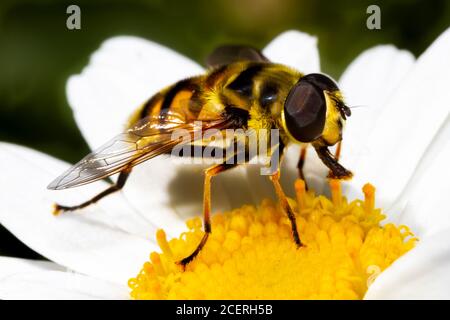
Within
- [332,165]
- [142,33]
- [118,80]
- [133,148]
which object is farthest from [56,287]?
[142,33]

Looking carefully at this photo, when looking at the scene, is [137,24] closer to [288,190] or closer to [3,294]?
[288,190]

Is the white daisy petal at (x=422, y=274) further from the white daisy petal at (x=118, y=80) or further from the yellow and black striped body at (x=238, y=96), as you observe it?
the white daisy petal at (x=118, y=80)

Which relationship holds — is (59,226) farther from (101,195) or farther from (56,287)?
(56,287)

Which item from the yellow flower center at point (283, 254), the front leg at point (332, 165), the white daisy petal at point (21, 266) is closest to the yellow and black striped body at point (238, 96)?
the front leg at point (332, 165)

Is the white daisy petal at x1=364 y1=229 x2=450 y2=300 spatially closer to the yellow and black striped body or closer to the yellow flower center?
the yellow flower center

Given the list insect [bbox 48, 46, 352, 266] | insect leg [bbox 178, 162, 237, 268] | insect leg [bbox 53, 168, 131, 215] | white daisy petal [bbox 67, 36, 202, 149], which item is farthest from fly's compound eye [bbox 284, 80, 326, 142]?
white daisy petal [bbox 67, 36, 202, 149]

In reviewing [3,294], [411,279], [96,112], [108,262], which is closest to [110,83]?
[96,112]
